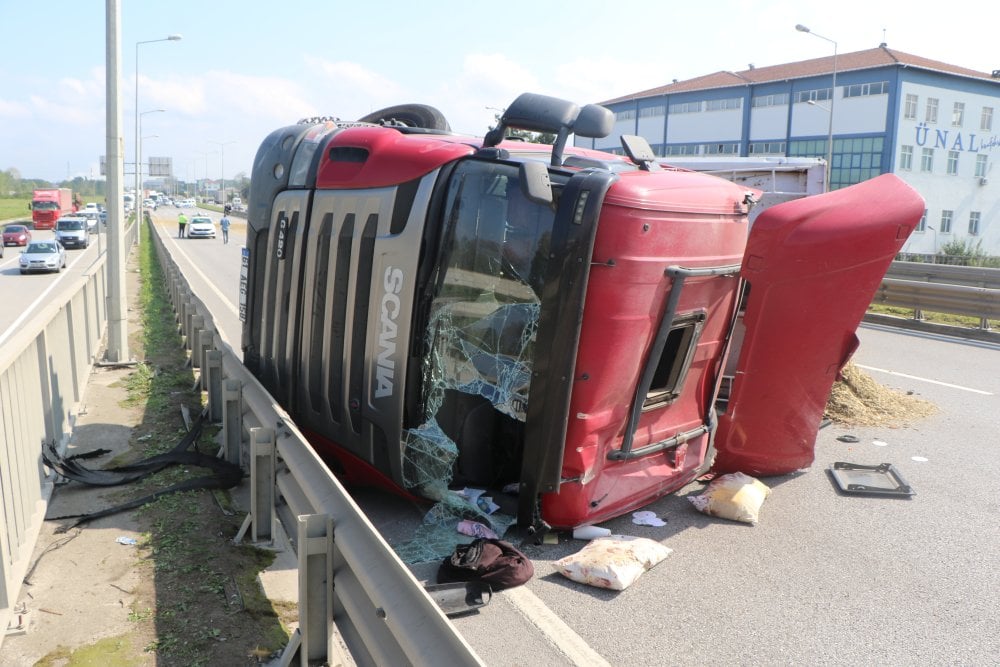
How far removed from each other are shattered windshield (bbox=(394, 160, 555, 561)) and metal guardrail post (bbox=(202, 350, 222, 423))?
8.73 ft

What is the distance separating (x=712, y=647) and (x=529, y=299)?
2.09 m

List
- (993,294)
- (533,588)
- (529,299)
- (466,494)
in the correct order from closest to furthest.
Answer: (533,588) → (529,299) → (466,494) → (993,294)

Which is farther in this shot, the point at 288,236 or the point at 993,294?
the point at 993,294

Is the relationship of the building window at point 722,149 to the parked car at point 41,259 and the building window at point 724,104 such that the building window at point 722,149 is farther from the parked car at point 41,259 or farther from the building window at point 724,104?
the parked car at point 41,259

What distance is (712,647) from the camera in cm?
390

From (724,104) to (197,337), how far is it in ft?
201

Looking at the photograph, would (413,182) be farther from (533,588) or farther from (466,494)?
(533,588)

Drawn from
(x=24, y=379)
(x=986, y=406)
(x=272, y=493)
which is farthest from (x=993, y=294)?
(x=24, y=379)

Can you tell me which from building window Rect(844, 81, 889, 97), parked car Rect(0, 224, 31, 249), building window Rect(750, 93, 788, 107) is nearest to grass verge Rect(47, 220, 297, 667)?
parked car Rect(0, 224, 31, 249)

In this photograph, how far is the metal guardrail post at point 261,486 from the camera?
14.8 feet

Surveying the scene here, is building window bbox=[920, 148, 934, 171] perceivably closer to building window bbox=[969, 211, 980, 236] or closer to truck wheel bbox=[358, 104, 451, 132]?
building window bbox=[969, 211, 980, 236]

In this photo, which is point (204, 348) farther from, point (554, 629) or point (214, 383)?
point (554, 629)

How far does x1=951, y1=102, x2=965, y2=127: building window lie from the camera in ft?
193

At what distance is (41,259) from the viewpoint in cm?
3041
